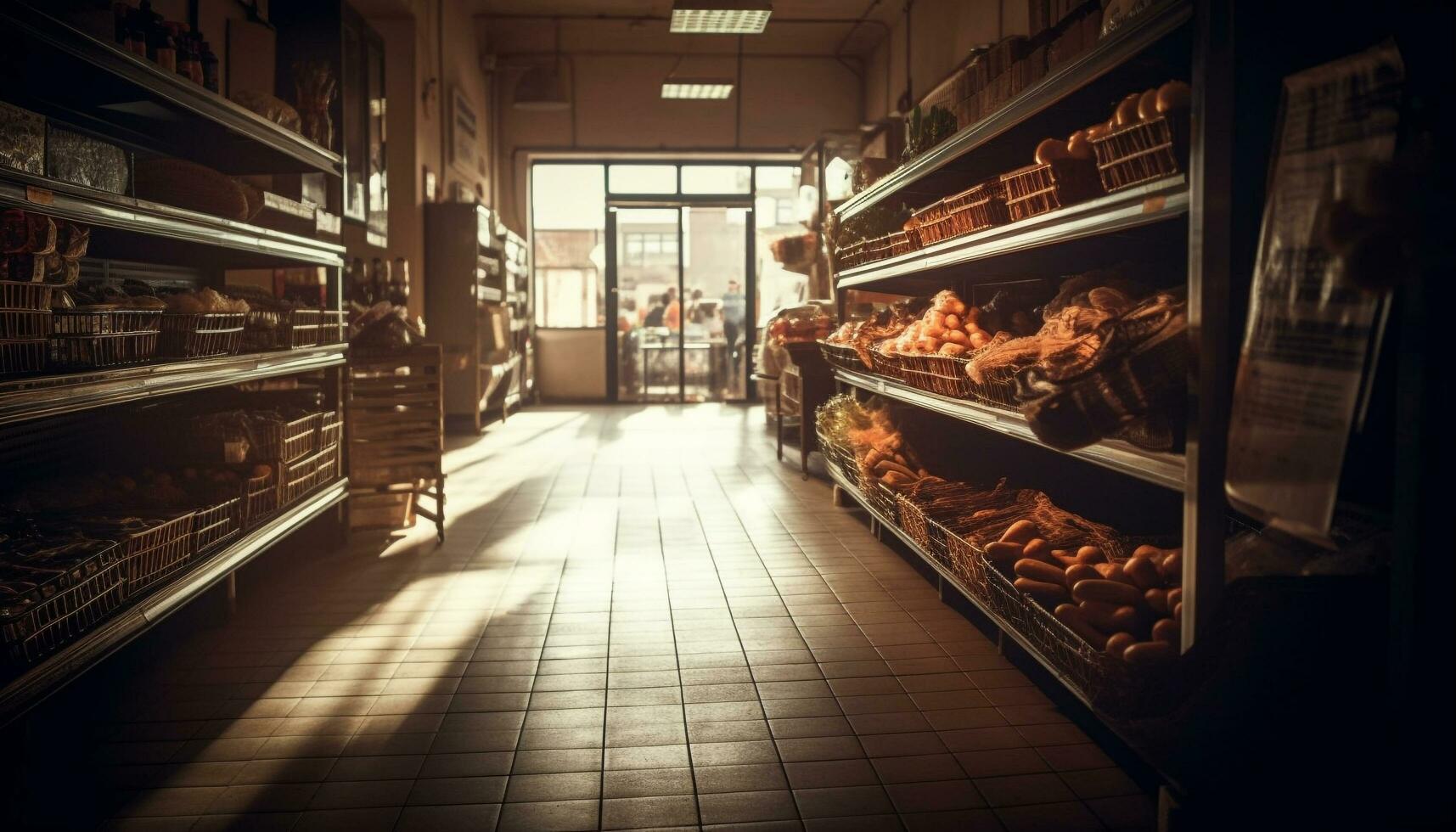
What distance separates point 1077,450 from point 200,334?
104 inches

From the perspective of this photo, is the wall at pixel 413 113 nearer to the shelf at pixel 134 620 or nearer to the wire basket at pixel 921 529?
the shelf at pixel 134 620

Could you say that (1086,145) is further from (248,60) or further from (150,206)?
(248,60)

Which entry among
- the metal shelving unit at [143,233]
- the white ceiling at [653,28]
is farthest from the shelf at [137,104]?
the white ceiling at [653,28]

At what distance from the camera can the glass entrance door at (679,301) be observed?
13.5 metres

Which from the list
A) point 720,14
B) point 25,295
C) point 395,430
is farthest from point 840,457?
point 720,14

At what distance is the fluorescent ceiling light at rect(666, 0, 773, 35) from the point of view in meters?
8.45

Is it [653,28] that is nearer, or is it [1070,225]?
[1070,225]

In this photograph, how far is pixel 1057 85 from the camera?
2.92m

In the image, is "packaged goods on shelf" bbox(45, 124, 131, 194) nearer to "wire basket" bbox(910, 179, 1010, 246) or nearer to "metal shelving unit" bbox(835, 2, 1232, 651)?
"metal shelving unit" bbox(835, 2, 1232, 651)

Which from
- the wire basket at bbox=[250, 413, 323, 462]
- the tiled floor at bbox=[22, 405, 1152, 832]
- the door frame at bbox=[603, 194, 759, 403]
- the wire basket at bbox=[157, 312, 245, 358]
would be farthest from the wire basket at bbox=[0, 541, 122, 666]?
the door frame at bbox=[603, 194, 759, 403]

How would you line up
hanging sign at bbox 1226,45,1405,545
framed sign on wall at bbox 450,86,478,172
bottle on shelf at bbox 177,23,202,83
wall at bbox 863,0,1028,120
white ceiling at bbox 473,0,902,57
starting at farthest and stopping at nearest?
white ceiling at bbox 473,0,902,57, framed sign on wall at bbox 450,86,478,172, wall at bbox 863,0,1028,120, bottle on shelf at bbox 177,23,202,83, hanging sign at bbox 1226,45,1405,545

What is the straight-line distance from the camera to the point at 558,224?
44.1ft

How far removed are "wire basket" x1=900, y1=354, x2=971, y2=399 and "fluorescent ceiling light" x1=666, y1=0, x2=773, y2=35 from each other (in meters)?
5.20

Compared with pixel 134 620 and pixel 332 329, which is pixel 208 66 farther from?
pixel 134 620
